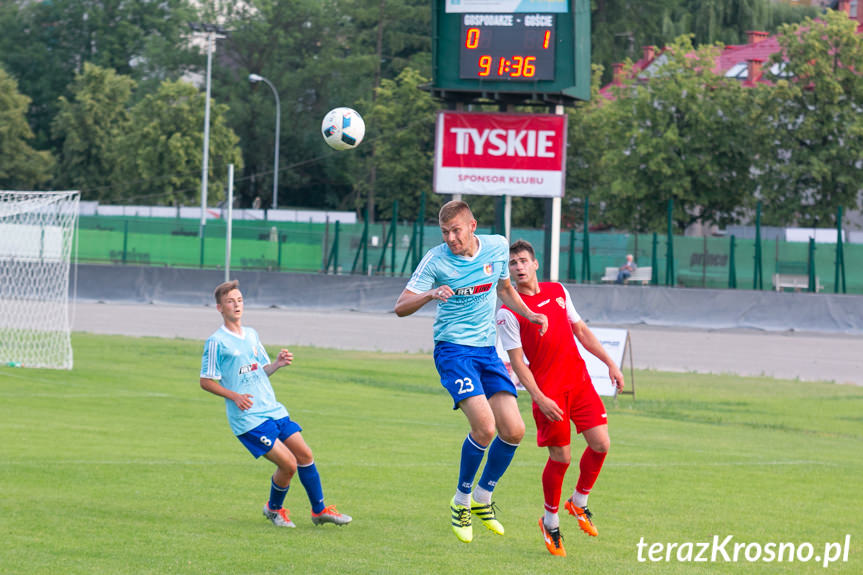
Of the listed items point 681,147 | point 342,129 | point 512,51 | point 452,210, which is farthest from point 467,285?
point 681,147

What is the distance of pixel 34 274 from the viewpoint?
29688mm

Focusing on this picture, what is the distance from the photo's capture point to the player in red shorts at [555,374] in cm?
875

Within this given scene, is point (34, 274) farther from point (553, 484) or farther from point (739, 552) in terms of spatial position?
point (739, 552)

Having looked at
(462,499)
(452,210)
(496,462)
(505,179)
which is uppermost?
(505,179)

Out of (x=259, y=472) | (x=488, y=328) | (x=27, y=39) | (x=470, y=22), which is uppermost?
(x=27, y=39)

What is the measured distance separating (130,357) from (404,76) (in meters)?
43.6

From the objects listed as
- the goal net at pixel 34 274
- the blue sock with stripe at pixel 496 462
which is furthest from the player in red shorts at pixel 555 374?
the goal net at pixel 34 274

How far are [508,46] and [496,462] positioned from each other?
60.5 feet

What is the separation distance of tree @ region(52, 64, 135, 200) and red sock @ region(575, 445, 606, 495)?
7494cm

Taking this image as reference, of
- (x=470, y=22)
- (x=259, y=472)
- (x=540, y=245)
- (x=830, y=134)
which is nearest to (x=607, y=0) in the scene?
(x=830, y=134)

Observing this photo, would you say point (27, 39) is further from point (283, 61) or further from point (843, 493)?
point (843, 493)

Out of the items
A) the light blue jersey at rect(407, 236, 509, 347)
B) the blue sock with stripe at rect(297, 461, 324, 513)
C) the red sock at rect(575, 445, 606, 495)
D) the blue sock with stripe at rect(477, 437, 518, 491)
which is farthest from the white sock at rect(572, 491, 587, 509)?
the blue sock with stripe at rect(297, 461, 324, 513)

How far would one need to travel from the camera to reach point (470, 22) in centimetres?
2602

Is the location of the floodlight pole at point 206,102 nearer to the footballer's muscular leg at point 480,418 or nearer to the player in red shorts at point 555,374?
the player in red shorts at point 555,374
